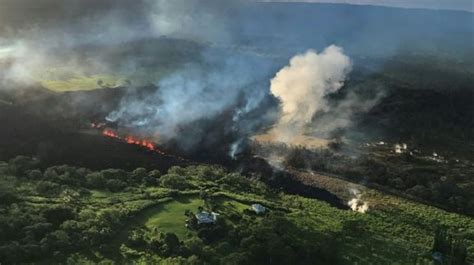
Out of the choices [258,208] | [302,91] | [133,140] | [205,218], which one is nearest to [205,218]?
[205,218]

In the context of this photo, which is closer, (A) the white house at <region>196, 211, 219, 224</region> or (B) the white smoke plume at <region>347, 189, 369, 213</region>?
(A) the white house at <region>196, 211, 219, 224</region>

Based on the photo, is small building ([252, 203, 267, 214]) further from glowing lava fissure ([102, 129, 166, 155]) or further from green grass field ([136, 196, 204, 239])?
glowing lava fissure ([102, 129, 166, 155])

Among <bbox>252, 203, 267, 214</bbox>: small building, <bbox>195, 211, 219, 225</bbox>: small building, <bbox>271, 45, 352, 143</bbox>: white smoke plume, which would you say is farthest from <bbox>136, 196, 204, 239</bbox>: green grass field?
<bbox>271, 45, 352, 143</bbox>: white smoke plume

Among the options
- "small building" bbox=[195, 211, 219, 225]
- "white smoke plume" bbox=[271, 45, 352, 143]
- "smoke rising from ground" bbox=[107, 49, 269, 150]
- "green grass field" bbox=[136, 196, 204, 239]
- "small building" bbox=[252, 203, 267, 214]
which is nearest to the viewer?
"green grass field" bbox=[136, 196, 204, 239]

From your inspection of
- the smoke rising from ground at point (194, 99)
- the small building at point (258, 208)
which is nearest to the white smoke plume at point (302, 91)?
the smoke rising from ground at point (194, 99)

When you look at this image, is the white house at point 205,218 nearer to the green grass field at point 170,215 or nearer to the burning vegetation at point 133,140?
the green grass field at point 170,215

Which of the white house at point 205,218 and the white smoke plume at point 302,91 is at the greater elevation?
the white smoke plume at point 302,91

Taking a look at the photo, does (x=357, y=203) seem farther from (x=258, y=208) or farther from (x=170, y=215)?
(x=170, y=215)
